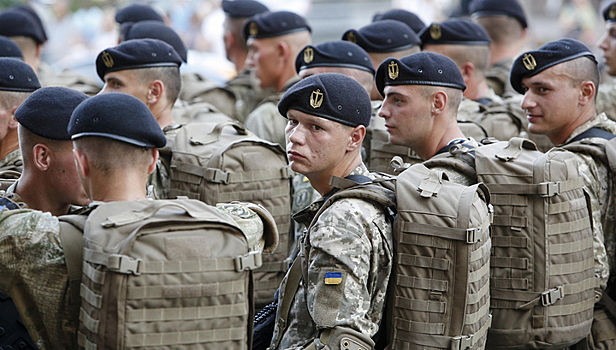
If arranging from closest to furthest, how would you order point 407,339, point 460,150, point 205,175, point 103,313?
point 103,313
point 407,339
point 460,150
point 205,175

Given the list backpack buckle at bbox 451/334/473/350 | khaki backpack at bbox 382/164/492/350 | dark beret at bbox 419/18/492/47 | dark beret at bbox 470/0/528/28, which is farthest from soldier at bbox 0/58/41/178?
dark beret at bbox 470/0/528/28

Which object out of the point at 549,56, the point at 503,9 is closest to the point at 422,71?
the point at 549,56

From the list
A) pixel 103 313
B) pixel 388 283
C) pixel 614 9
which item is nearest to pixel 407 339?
pixel 388 283

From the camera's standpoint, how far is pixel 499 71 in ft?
23.3

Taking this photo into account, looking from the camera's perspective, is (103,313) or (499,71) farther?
(499,71)

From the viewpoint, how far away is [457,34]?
5.90m

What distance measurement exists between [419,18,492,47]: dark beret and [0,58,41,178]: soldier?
3597 mm

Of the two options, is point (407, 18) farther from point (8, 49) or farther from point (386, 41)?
point (8, 49)

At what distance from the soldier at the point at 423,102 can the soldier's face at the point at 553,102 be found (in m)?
0.77

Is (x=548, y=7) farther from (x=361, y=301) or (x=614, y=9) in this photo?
(x=361, y=301)

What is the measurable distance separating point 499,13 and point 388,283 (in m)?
5.16

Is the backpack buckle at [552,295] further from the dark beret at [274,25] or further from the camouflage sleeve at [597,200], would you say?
the dark beret at [274,25]

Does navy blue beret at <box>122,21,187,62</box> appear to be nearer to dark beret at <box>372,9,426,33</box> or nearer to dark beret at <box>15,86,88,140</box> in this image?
dark beret at <box>372,9,426,33</box>

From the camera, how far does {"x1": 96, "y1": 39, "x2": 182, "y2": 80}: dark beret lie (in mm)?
4680
